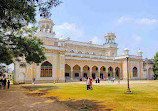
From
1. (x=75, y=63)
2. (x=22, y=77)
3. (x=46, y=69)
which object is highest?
(x=75, y=63)

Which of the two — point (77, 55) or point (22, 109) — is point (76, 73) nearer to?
point (77, 55)

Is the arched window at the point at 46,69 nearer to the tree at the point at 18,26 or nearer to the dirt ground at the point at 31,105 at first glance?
the tree at the point at 18,26

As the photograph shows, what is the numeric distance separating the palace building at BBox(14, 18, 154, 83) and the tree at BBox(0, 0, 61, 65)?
1139cm

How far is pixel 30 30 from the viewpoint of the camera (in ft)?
55.0

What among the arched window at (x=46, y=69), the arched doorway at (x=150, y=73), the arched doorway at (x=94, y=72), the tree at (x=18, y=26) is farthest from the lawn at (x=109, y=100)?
the arched doorway at (x=150, y=73)

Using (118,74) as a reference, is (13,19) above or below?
above

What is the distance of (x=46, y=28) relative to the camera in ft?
117

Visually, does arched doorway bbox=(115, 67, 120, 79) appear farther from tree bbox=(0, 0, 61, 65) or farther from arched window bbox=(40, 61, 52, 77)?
tree bbox=(0, 0, 61, 65)

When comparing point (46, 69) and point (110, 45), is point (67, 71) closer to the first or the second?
point (46, 69)

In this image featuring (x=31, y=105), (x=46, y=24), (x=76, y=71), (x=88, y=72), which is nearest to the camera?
(x=31, y=105)

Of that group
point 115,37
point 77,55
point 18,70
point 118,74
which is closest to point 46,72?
point 18,70

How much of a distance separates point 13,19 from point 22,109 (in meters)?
6.76

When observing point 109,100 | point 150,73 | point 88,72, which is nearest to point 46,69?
point 88,72

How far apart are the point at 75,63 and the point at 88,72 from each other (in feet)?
21.2
